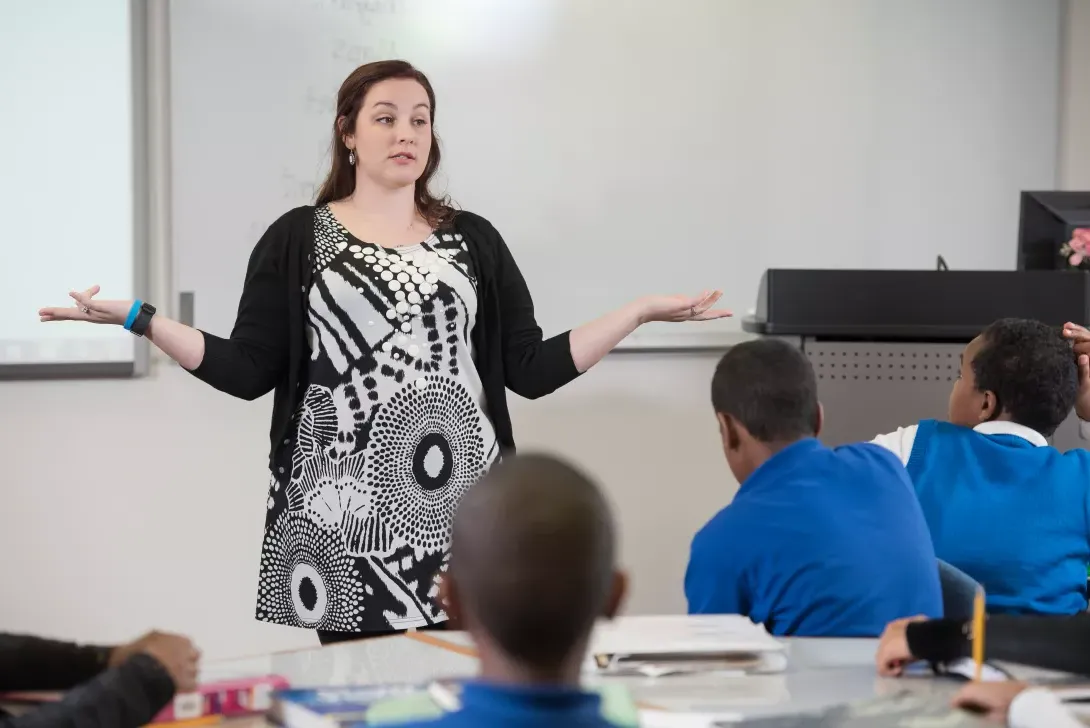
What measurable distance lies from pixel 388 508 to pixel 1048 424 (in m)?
1.28

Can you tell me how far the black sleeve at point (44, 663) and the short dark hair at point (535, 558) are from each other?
573mm

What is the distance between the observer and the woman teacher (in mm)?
2035

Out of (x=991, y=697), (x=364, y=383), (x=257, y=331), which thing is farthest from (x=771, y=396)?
(x=257, y=331)

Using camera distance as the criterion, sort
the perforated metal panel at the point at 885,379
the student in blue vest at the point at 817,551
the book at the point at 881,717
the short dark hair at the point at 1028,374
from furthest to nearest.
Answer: the perforated metal panel at the point at 885,379 → the short dark hair at the point at 1028,374 → the student in blue vest at the point at 817,551 → the book at the point at 881,717

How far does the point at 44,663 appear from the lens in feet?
3.92

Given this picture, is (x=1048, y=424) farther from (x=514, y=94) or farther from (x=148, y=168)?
(x=148, y=168)

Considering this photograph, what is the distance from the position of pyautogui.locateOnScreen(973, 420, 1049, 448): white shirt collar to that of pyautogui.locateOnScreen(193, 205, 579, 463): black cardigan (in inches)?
31.4

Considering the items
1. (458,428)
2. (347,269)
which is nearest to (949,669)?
(458,428)

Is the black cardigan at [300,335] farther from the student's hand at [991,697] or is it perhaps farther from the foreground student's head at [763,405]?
the student's hand at [991,697]

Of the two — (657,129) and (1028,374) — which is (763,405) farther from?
(657,129)

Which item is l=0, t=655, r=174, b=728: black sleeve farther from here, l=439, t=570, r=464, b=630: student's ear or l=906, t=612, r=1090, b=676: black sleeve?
l=906, t=612, r=1090, b=676: black sleeve

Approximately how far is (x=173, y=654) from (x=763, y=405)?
911mm

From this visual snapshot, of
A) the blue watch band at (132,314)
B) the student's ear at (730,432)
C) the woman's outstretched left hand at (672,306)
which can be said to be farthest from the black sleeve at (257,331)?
the student's ear at (730,432)

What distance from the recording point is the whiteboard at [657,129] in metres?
3.19
